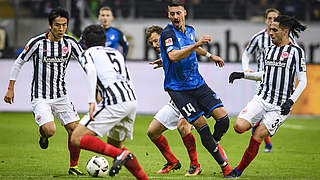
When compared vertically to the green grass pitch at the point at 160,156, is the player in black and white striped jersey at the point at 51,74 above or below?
above

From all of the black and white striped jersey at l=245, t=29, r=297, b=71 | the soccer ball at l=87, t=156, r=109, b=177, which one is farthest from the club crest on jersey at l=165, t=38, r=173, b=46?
the black and white striped jersey at l=245, t=29, r=297, b=71

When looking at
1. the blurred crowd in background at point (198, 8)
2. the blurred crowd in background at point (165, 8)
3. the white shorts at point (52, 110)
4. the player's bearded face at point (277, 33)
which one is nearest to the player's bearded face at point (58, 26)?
the white shorts at point (52, 110)

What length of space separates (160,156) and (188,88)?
7.63 feet

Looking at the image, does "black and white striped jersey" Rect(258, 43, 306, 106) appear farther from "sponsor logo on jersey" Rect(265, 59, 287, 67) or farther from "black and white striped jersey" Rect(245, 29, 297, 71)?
"black and white striped jersey" Rect(245, 29, 297, 71)

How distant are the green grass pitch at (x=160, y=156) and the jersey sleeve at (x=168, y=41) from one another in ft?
5.04

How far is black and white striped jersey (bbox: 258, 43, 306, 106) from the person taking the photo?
24.2ft

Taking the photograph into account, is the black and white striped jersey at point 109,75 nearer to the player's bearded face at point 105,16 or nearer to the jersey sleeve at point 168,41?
the jersey sleeve at point 168,41

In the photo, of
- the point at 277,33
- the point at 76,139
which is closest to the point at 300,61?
the point at 277,33

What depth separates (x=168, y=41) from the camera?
7.02 metres

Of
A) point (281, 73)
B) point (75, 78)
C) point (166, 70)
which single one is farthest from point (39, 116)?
point (75, 78)

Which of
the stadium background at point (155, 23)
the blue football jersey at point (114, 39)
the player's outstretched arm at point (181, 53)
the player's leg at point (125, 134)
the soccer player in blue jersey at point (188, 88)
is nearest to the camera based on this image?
the player's leg at point (125, 134)

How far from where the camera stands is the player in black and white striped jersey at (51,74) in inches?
295

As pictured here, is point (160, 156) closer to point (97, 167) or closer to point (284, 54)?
point (97, 167)

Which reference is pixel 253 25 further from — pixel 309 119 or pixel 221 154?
pixel 221 154
